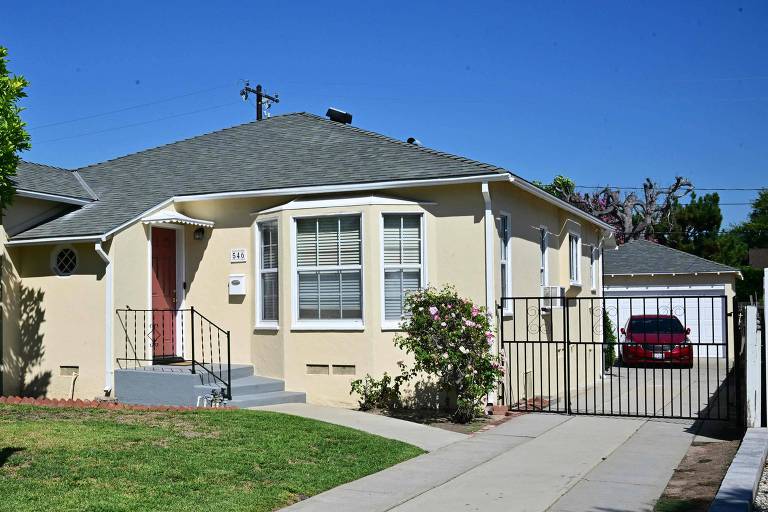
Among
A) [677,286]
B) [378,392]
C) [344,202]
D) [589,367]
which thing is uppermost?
[344,202]

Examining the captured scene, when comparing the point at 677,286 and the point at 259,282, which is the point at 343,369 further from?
the point at 677,286

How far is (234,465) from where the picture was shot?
8.42 metres

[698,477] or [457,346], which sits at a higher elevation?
[457,346]

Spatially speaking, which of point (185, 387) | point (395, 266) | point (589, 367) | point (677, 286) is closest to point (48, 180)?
point (185, 387)

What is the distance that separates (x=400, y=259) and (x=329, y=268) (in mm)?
1174

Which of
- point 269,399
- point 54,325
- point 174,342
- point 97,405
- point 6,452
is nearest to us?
point 6,452

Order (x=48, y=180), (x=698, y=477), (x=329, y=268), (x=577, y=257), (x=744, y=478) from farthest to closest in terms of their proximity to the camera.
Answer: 1. (x=577, y=257)
2. (x=48, y=180)
3. (x=329, y=268)
4. (x=698, y=477)
5. (x=744, y=478)

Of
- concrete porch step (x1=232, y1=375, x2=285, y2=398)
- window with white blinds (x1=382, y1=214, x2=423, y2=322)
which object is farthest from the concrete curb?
concrete porch step (x1=232, y1=375, x2=285, y2=398)

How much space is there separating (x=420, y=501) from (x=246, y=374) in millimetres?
6931

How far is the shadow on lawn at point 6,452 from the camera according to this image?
26.0ft

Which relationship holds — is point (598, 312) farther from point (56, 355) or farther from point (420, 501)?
point (420, 501)

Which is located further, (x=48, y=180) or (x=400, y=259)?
(x=48, y=180)

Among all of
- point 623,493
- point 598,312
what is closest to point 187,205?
point 623,493

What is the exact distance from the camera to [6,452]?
27.1 feet
